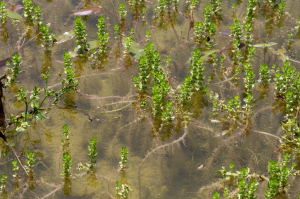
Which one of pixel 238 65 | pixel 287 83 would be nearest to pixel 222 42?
pixel 238 65

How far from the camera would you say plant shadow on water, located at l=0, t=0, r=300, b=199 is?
4.25m

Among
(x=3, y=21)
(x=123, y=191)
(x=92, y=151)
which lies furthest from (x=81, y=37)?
(x=123, y=191)

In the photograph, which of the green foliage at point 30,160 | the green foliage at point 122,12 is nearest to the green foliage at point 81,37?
the green foliage at point 122,12

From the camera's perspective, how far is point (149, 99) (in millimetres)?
5066

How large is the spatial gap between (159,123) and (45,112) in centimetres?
143

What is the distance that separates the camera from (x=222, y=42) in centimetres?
586

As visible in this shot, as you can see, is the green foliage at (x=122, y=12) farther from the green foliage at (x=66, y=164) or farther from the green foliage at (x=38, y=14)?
the green foliage at (x=66, y=164)

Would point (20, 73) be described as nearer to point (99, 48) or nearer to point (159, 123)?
point (99, 48)

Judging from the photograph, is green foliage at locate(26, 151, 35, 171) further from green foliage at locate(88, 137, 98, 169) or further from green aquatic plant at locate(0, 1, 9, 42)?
green aquatic plant at locate(0, 1, 9, 42)

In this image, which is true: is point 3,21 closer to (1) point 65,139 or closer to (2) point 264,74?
(1) point 65,139

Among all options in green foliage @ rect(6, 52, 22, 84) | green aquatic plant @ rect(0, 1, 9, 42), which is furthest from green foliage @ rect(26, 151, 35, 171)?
green aquatic plant @ rect(0, 1, 9, 42)

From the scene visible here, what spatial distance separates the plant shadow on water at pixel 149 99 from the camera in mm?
4246

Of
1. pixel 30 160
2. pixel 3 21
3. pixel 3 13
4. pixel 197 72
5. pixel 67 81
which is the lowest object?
pixel 30 160

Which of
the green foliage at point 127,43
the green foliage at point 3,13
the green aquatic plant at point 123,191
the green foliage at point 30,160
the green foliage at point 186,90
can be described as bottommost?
the green aquatic plant at point 123,191
